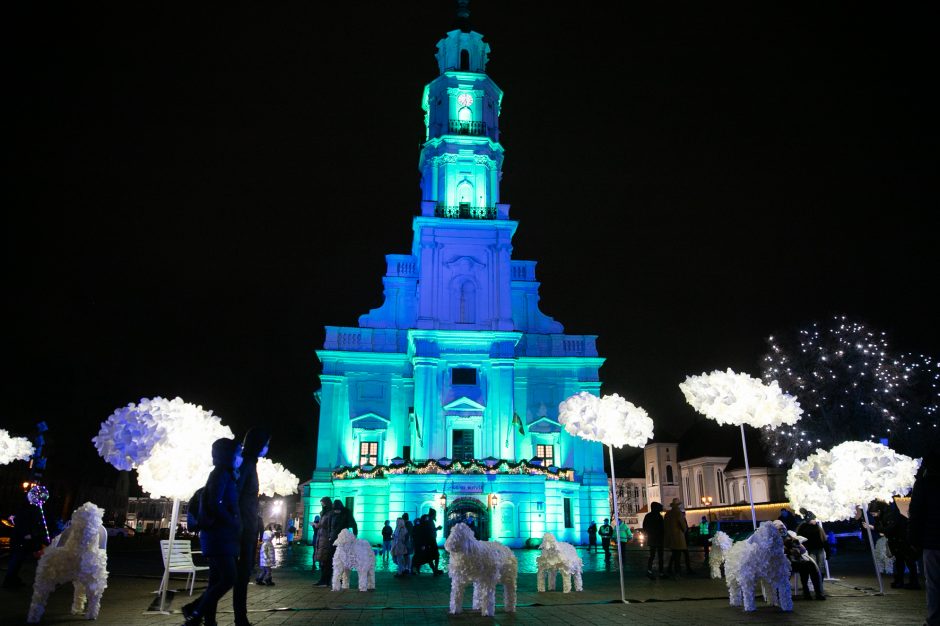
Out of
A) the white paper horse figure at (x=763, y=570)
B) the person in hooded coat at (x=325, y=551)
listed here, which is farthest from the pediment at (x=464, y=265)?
the white paper horse figure at (x=763, y=570)

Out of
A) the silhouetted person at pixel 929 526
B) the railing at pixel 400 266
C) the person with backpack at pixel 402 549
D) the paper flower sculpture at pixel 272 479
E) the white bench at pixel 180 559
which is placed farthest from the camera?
the railing at pixel 400 266

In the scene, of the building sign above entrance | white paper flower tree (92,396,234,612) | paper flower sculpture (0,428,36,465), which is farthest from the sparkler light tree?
Result: the building sign above entrance

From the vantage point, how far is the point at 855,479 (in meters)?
12.5

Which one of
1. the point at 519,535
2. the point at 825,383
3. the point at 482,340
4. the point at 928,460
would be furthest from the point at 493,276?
the point at 928,460

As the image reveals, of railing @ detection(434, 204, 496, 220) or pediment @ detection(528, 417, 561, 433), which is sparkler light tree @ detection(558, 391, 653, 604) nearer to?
pediment @ detection(528, 417, 561, 433)

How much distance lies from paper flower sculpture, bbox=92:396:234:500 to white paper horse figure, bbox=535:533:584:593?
650 centimetres

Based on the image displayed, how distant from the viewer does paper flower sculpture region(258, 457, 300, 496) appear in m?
21.1

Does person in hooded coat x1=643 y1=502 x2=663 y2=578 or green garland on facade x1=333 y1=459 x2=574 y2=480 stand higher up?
green garland on facade x1=333 y1=459 x2=574 y2=480

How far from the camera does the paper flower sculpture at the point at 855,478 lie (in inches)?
489

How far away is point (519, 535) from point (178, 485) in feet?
82.0

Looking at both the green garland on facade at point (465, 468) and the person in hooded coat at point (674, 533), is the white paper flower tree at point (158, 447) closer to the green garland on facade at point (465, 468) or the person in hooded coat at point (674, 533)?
the person in hooded coat at point (674, 533)

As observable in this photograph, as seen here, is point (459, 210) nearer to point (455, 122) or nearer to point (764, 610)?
point (455, 122)

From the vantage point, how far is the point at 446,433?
36.8 meters

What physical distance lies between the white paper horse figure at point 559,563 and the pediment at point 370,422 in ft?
87.4
